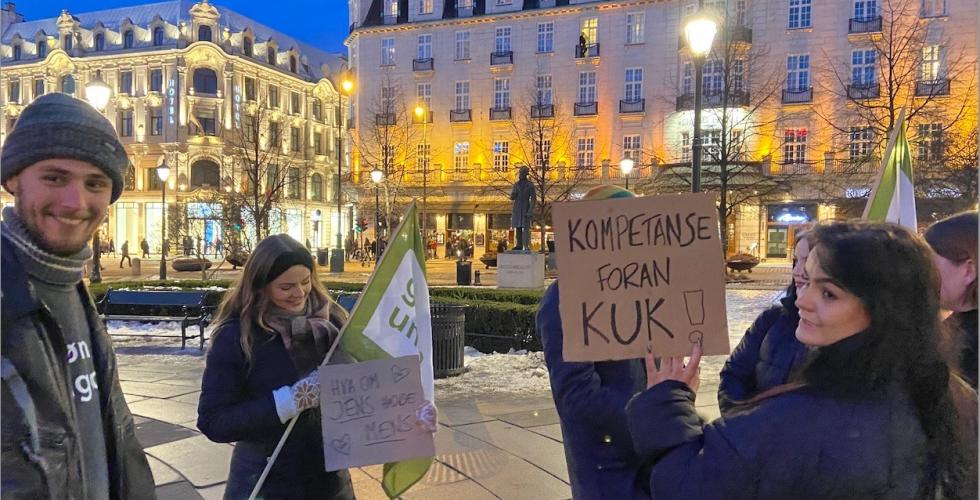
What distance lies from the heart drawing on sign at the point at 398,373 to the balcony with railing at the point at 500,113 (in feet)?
130

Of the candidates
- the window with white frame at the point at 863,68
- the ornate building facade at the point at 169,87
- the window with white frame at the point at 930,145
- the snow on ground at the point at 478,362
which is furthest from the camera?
the ornate building facade at the point at 169,87

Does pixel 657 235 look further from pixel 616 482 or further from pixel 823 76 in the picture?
pixel 823 76

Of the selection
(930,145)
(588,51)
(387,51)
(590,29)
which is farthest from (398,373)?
(387,51)

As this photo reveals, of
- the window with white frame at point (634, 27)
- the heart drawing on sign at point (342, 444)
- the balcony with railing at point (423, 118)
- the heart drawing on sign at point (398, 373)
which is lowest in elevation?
the heart drawing on sign at point (342, 444)

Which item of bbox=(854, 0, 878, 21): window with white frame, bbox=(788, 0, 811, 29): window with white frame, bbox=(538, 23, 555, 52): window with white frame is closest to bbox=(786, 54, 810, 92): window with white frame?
bbox=(788, 0, 811, 29): window with white frame

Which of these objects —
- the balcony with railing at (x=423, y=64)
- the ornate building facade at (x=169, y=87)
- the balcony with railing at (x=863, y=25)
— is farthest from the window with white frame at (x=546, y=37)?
the balcony with railing at (x=863, y=25)

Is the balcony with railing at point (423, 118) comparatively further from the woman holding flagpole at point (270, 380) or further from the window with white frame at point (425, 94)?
the woman holding flagpole at point (270, 380)

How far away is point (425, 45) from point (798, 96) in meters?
23.5

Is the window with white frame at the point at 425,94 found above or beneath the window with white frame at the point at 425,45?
beneath

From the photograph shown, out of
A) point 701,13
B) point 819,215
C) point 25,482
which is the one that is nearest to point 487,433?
Answer: point 25,482

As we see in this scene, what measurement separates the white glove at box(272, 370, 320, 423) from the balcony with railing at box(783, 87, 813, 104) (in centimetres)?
3880

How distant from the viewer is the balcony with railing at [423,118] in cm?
4211

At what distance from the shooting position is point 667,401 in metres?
1.64

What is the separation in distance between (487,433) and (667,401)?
4.32 m
